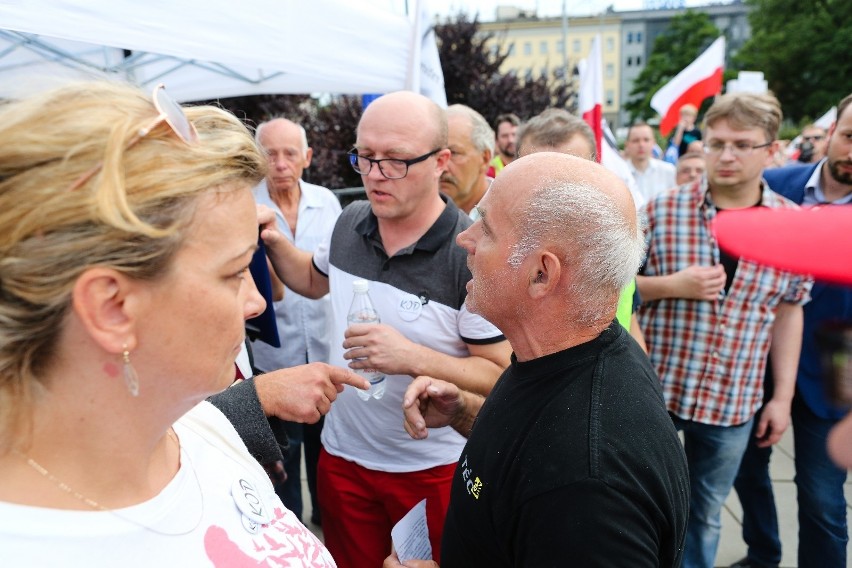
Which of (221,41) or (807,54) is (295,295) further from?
(807,54)

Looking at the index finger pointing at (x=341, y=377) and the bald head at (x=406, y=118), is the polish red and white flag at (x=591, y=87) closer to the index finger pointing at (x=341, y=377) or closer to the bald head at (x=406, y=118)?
the bald head at (x=406, y=118)

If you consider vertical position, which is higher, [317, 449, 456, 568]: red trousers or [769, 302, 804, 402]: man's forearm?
[769, 302, 804, 402]: man's forearm

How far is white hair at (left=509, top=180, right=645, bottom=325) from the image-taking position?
153cm

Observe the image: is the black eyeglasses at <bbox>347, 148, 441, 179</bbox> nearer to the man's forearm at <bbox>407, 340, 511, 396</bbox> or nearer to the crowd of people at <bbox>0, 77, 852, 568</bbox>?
the crowd of people at <bbox>0, 77, 852, 568</bbox>

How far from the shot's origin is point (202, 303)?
3.28 ft

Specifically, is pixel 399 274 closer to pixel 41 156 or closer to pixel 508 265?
pixel 508 265

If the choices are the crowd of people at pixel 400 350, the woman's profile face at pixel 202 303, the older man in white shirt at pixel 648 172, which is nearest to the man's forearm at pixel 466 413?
the crowd of people at pixel 400 350

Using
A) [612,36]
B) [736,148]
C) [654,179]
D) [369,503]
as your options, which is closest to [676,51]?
[612,36]

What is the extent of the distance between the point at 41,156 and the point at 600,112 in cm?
506

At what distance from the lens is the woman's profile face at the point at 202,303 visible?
0.97 metres

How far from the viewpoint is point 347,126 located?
1030cm

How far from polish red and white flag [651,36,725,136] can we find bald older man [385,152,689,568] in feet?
22.7

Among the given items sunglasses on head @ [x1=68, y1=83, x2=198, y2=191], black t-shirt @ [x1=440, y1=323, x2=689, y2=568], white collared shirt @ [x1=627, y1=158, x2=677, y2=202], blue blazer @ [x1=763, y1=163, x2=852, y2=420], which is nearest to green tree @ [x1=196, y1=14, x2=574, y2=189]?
white collared shirt @ [x1=627, y1=158, x2=677, y2=202]

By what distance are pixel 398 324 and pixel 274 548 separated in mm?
1321
